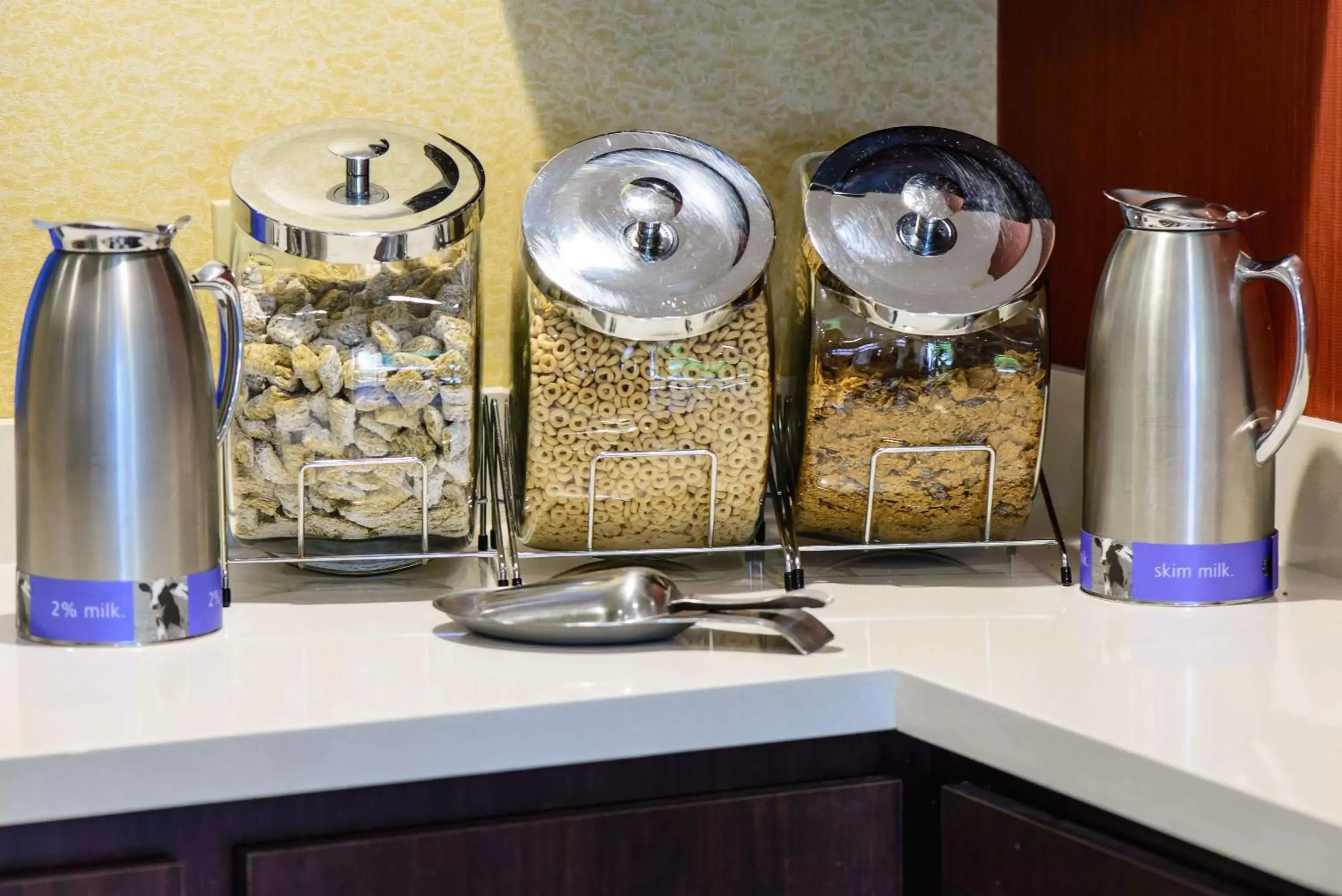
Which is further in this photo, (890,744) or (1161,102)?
(1161,102)

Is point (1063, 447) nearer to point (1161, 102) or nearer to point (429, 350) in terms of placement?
point (1161, 102)

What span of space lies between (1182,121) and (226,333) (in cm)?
76

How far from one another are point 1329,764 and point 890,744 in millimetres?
260

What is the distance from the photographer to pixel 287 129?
1.13 m

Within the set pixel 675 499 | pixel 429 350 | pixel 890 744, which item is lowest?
pixel 890 744

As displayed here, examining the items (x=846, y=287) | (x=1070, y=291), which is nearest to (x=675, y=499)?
(x=846, y=287)

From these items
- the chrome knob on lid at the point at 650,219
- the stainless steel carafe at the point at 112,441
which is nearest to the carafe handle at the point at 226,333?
the stainless steel carafe at the point at 112,441

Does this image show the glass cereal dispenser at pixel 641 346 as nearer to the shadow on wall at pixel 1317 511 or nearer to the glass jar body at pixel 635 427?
the glass jar body at pixel 635 427

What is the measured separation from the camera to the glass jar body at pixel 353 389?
1.05 meters

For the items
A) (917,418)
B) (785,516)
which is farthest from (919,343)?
(785,516)

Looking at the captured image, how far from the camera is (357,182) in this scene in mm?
1075

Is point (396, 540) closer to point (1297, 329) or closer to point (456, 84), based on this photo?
point (456, 84)

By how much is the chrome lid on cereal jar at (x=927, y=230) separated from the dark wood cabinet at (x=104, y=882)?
582 millimetres

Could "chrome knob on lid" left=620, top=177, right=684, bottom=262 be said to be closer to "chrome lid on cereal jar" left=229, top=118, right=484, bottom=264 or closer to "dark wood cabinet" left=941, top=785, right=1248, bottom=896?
"chrome lid on cereal jar" left=229, top=118, right=484, bottom=264
